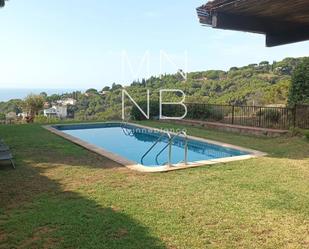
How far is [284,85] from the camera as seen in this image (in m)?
18.8

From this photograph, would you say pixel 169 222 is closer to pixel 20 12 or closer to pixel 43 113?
pixel 20 12

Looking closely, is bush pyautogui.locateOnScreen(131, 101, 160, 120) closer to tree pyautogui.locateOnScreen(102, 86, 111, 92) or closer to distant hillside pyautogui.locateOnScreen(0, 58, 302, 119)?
distant hillside pyautogui.locateOnScreen(0, 58, 302, 119)

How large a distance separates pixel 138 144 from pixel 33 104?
9.43 meters

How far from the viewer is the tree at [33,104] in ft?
62.4

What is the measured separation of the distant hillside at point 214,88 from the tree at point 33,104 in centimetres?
256

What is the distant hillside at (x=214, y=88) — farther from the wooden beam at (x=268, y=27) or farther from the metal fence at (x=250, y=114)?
the wooden beam at (x=268, y=27)

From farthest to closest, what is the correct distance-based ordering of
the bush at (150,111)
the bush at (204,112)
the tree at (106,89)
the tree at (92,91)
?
the tree at (92,91)
the tree at (106,89)
the bush at (150,111)
the bush at (204,112)

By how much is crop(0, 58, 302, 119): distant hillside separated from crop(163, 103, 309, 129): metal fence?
2086mm

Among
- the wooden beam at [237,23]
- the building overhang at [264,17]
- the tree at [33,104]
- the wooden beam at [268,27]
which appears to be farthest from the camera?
the tree at [33,104]

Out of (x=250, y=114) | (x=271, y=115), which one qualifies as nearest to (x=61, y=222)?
(x=271, y=115)

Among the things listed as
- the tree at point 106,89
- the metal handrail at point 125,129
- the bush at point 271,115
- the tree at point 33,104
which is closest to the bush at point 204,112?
the bush at point 271,115

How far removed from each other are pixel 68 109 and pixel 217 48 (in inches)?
430

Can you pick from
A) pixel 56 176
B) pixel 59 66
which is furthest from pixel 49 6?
pixel 56 176

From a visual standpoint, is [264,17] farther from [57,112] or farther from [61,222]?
[57,112]
